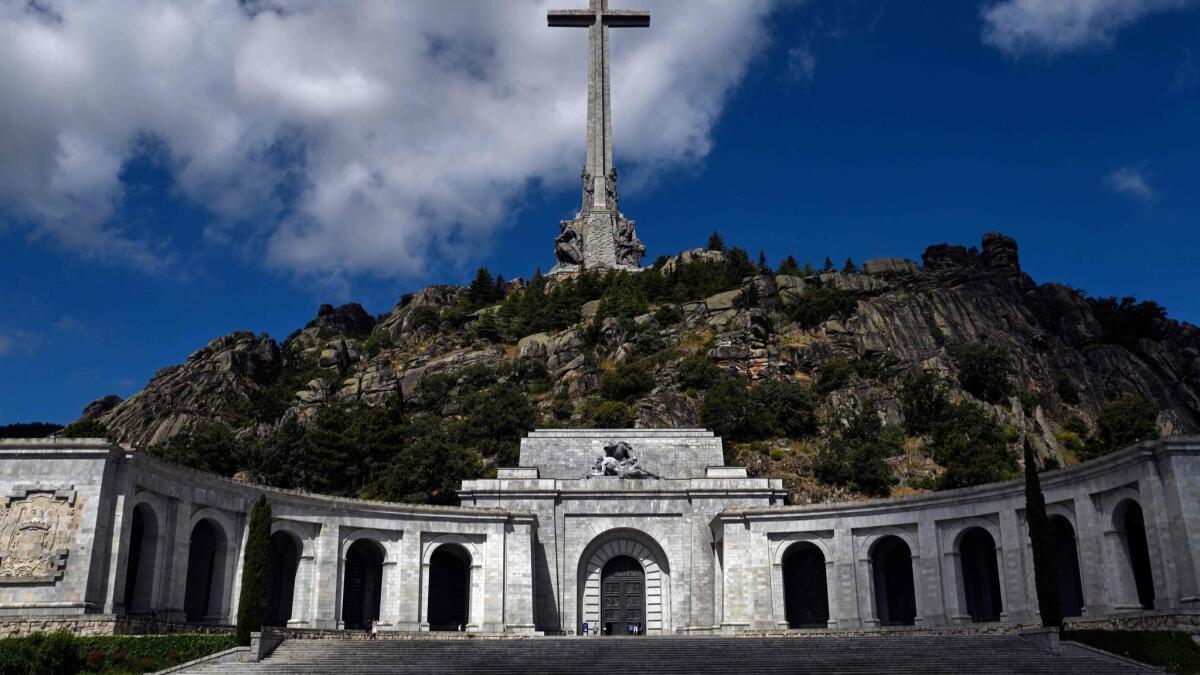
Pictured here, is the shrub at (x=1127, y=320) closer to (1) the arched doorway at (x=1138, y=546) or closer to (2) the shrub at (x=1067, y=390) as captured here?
(2) the shrub at (x=1067, y=390)

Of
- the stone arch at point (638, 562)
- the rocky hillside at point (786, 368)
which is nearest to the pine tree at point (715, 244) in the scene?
the rocky hillside at point (786, 368)

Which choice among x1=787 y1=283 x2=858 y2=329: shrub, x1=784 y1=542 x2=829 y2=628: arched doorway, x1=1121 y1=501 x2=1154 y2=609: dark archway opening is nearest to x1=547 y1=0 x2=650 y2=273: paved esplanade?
x1=787 y1=283 x2=858 y2=329: shrub

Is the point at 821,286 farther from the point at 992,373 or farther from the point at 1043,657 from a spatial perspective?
the point at 1043,657

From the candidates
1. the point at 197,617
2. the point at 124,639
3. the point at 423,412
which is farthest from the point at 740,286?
the point at 124,639

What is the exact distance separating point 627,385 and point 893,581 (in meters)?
35.3

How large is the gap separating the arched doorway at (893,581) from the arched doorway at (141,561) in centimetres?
2934

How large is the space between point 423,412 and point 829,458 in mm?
32478

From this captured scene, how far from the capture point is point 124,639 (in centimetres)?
3033

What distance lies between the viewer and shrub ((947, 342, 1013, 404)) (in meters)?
77.1

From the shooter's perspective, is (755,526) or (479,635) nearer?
(479,635)

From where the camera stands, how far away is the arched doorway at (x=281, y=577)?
42969mm

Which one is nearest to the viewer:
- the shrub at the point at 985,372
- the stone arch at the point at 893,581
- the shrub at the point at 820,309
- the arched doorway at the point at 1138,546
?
the arched doorway at the point at 1138,546

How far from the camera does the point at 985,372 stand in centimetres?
7800

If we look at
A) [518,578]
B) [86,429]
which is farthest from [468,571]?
[86,429]
